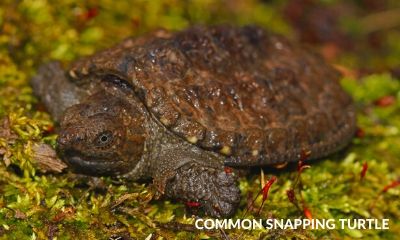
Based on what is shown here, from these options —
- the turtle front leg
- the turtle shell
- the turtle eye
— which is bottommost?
the turtle front leg

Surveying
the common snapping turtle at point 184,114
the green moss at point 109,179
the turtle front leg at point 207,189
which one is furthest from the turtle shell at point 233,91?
the green moss at point 109,179

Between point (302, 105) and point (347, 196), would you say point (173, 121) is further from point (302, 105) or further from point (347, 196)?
point (347, 196)

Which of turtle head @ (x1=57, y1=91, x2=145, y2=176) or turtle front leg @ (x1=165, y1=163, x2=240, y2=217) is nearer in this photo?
turtle head @ (x1=57, y1=91, x2=145, y2=176)

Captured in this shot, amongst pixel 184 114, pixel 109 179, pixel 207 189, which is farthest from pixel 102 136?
pixel 207 189

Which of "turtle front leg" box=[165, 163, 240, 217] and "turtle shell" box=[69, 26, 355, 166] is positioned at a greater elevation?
"turtle shell" box=[69, 26, 355, 166]

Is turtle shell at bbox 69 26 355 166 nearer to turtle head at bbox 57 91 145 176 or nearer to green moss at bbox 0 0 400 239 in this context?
turtle head at bbox 57 91 145 176

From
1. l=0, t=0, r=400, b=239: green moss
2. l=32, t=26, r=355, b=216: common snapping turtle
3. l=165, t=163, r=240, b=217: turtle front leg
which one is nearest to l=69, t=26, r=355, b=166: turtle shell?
l=32, t=26, r=355, b=216: common snapping turtle

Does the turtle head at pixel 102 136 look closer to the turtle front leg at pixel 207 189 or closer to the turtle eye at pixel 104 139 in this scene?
the turtle eye at pixel 104 139
